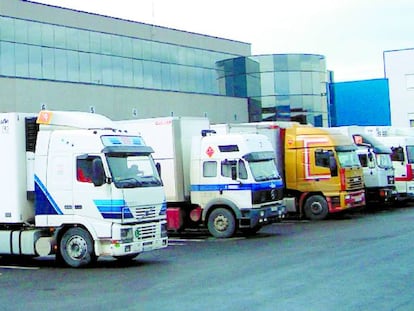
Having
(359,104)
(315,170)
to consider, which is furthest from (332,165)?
(359,104)

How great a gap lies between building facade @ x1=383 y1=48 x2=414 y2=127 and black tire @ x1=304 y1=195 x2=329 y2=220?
4121 centimetres

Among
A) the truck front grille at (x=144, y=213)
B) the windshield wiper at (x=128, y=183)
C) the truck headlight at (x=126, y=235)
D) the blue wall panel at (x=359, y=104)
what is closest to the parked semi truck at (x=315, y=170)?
the truck front grille at (x=144, y=213)

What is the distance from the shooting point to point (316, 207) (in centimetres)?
2673

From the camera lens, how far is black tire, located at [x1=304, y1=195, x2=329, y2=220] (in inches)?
1048

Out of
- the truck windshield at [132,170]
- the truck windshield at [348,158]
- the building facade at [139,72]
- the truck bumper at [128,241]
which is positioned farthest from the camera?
the building facade at [139,72]

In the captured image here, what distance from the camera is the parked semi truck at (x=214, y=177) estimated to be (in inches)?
839

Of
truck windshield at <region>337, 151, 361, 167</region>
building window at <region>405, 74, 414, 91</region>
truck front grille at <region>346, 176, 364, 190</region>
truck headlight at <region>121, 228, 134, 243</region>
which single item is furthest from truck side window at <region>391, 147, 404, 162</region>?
building window at <region>405, 74, 414, 91</region>

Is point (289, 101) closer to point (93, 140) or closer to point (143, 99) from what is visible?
point (143, 99)

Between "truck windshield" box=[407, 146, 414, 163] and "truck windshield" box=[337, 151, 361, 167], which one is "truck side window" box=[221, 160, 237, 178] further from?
"truck windshield" box=[407, 146, 414, 163]

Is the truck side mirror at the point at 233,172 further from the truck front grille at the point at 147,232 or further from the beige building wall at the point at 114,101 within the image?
the beige building wall at the point at 114,101

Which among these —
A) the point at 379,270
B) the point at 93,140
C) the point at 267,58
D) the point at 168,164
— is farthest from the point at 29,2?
the point at 379,270

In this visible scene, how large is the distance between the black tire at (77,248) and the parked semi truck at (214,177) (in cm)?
660

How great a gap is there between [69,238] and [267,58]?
42826 mm

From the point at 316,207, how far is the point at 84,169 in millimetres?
13023
